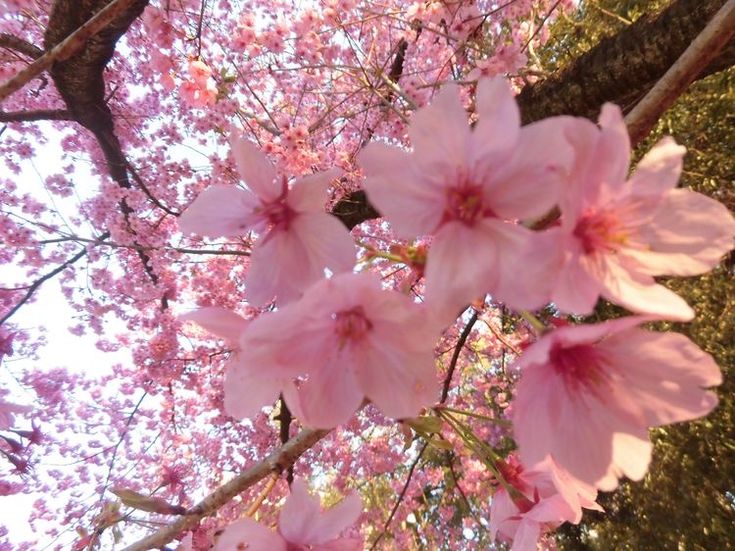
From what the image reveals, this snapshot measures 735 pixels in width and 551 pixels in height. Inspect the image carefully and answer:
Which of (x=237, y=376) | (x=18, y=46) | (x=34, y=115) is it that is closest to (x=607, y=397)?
(x=237, y=376)

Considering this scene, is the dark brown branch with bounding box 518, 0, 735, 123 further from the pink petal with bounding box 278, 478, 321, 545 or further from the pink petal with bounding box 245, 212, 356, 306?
the pink petal with bounding box 278, 478, 321, 545

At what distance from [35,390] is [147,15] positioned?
474 centimetres

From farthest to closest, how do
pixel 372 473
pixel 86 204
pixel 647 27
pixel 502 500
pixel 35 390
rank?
pixel 372 473 < pixel 35 390 < pixel 86 204 < pixel 647 27 < pixel 502 500

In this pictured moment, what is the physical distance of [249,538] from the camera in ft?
2.68

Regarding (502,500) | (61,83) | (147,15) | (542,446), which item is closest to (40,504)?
(61,83)

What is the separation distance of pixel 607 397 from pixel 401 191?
38 centimetres

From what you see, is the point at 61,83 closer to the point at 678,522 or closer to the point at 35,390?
the point at 35,390

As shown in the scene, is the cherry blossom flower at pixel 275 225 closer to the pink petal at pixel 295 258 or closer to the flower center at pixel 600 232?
the pink petal at pixel 295 258

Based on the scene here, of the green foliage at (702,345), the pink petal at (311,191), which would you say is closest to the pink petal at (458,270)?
the pink petal at (311,191)

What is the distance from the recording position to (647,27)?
208 cm

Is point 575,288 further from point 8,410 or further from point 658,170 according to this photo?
point 8,410

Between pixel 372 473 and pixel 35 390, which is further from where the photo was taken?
pixel 372 473

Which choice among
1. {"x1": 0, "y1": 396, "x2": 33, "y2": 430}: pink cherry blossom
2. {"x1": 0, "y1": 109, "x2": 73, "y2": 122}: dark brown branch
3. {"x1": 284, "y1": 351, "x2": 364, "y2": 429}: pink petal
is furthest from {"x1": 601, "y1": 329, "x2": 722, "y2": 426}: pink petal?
{"x1": 0, "y1": 109, "x2": 73, "y2": 122}: dark brown branch

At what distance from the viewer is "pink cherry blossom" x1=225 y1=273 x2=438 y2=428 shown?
1.93 ft
